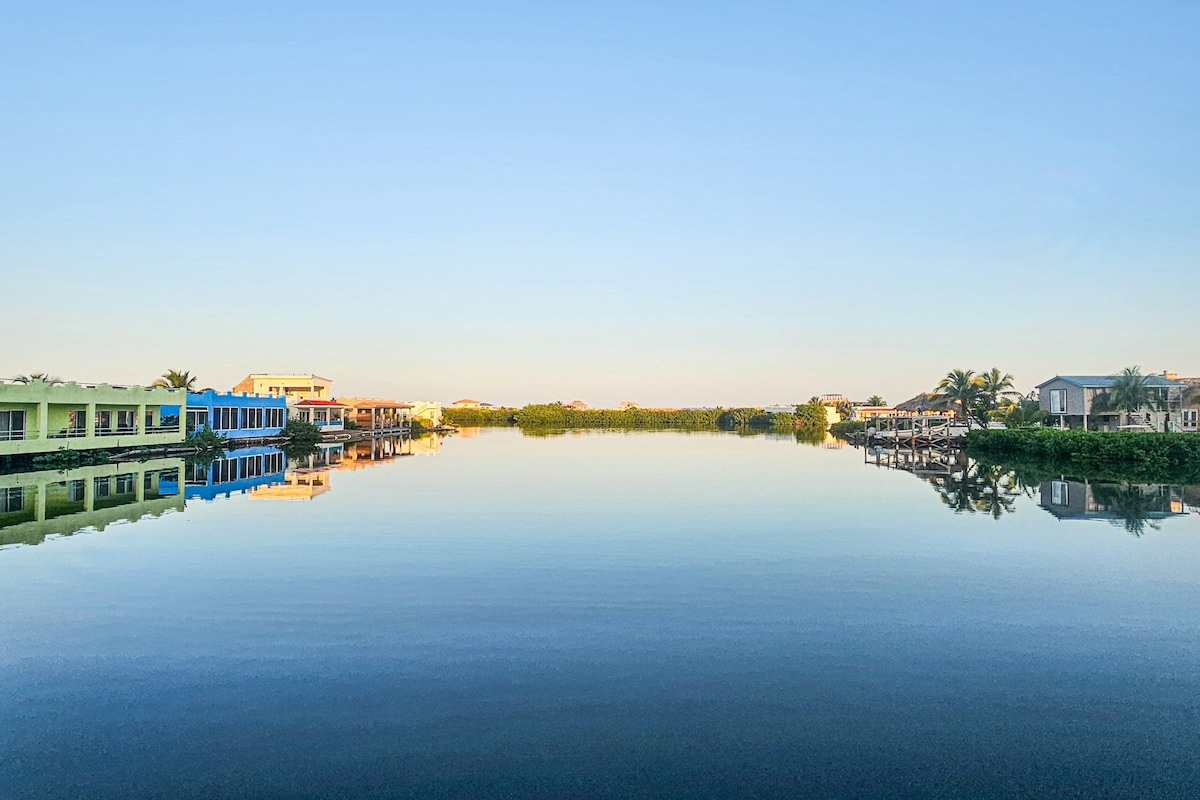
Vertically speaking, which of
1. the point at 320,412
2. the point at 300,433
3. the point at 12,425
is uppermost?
the point at 320,412

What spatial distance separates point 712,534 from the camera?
14852 mm

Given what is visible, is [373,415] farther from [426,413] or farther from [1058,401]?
[1058,401]

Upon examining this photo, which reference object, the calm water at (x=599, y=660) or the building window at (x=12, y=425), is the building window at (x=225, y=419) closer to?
the building window at (x=12, y=425)

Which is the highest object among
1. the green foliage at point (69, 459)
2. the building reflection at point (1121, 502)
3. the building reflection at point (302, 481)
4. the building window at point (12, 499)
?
the green foliage at point (69, 459)

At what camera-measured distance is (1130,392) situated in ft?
139

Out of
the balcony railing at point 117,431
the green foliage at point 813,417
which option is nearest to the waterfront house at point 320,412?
the balcony railing at point 117,431

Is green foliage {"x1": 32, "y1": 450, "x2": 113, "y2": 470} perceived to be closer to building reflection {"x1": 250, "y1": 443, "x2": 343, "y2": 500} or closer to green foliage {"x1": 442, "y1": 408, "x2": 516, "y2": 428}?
building reflection {"x1": 250, "y1": 443, "x2": 343, "y2": 500}

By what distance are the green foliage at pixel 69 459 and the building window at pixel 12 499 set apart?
7.83m

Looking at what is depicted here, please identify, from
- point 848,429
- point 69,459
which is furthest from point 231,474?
point 848,429

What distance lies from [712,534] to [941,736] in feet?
30.3

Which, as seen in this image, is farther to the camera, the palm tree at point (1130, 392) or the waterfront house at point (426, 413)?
the waterfront house at point (426, 413)

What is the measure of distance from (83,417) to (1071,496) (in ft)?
115

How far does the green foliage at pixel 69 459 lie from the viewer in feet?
96.6

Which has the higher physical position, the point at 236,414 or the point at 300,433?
the point at 236,414
